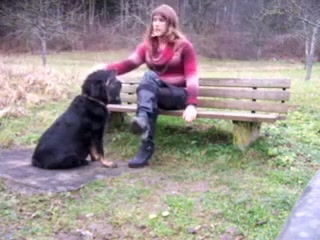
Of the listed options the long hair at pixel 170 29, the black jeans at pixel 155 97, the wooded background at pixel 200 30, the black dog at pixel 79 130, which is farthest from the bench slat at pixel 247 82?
the wooded background at pixel 200 30

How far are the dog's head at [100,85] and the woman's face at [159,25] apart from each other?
2.02ft

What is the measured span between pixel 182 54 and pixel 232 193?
1494 millimetres

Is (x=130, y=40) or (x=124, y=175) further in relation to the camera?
(x=130, y=40)

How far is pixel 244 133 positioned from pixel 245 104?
0.37 meters

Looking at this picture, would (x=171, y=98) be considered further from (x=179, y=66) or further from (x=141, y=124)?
(x=141, y=124)

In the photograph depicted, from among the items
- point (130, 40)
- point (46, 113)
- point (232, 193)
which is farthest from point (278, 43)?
point (232, 193)

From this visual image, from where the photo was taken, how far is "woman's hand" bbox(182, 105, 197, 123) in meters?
3.97

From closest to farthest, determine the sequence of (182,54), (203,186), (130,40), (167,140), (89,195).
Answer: (89,195), (203,186), (182,54), (167,140), (130,40)

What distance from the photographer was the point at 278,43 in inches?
Answer: 1230

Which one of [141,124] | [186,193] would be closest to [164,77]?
[141,124]

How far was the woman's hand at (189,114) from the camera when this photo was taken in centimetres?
397

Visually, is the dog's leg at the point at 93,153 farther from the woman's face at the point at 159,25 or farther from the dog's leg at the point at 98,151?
the woman's face at the point at 159,25

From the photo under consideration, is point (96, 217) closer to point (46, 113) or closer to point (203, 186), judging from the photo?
point (203, 186)

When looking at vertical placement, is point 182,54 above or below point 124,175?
above
